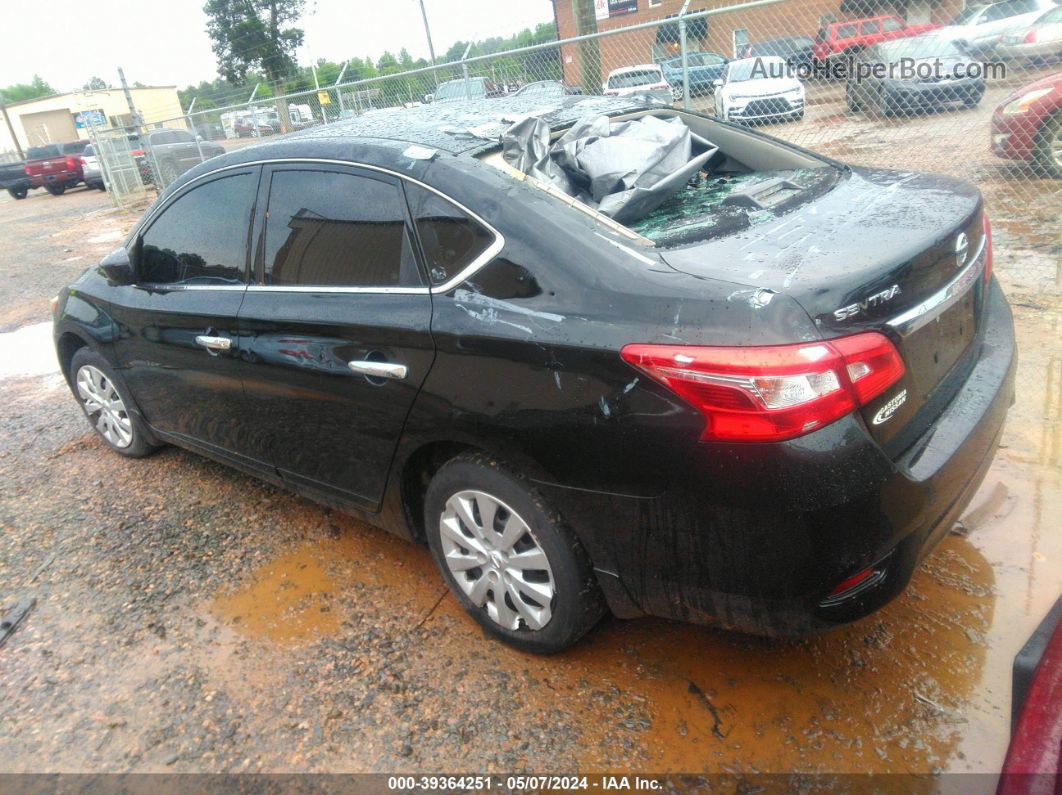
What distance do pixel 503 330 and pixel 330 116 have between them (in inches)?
462

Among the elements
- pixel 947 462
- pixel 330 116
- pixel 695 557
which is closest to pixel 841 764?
pixel 695 557

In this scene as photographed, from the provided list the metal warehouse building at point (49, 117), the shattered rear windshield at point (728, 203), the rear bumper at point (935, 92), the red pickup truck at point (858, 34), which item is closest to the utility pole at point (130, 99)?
the red pickup truck at point (858, 34)

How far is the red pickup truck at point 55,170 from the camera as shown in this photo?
23750 millimetres

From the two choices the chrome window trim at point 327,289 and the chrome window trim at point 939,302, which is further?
the chrome window trim at point 327,289

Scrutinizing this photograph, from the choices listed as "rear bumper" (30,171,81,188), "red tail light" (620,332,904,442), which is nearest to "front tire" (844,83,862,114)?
"red tail light" (620,332,904,442)

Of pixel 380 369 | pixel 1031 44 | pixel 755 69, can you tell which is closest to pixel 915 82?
pixel 1031 44

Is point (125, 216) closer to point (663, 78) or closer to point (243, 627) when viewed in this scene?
point (663, 78)

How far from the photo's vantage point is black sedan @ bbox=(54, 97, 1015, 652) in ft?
6.07

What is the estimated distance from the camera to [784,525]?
184 centimetres

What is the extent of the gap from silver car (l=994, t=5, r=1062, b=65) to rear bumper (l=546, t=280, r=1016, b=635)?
24.4ft

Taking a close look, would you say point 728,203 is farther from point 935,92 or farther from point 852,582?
point 935,92

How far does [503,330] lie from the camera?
2.17m

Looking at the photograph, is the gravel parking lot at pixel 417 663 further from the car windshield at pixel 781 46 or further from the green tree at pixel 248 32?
the green tree at pixel 248 32

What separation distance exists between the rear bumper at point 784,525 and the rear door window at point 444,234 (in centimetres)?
75
